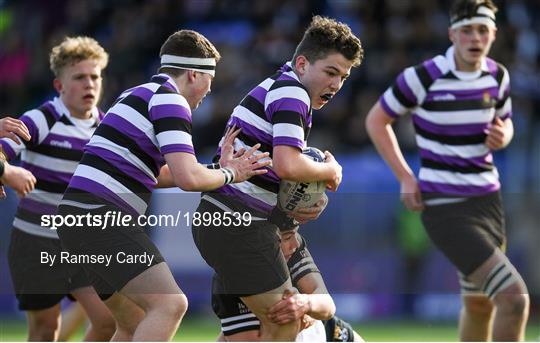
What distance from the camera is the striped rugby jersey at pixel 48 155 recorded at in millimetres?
7578

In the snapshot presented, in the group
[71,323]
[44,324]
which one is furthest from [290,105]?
[71,323]

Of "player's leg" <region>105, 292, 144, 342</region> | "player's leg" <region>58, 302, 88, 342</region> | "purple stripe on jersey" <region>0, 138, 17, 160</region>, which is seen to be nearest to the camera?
"player's leg" <region>105, 292, 144, 342</region>

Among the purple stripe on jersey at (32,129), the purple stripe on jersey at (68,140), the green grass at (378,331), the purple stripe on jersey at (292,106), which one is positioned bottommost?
the green grass at (378,331)

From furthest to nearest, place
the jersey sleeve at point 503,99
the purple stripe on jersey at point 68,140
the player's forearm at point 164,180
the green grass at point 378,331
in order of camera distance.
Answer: the green grass at point 378,331 < the jersey sleeve at point 503,99 < the purple stripe on jersey at point 68,140 < the player's forearm at point 164,180

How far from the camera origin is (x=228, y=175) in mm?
6047

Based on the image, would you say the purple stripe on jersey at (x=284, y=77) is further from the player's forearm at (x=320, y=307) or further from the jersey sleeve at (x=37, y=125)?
the jersey sleeve at (x=37, y=125)

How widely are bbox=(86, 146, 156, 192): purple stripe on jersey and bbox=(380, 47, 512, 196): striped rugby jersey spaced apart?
246 cm

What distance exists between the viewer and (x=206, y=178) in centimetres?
592

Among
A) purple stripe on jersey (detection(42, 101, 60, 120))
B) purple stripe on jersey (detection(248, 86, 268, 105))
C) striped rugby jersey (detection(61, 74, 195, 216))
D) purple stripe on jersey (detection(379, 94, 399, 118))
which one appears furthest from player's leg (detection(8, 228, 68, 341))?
purple stripe on jersey (detection(379, 94, 399, 118))

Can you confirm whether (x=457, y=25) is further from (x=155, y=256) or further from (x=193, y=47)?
(x=155, y=256)

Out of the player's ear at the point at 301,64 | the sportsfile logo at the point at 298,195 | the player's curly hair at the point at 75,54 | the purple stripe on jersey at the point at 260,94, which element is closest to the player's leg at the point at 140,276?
the sportsfile logo at the point at 298,195

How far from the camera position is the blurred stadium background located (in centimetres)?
1227

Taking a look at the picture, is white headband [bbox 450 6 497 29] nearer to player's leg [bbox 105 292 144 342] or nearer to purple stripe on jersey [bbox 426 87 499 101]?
purple stripe on jersey [bbox 426 87 499 101]

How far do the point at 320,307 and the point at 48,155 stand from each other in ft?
7.73
